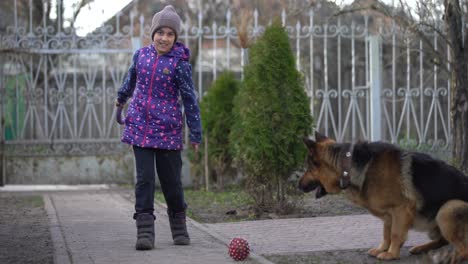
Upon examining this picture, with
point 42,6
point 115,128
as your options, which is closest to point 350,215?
point 115,128

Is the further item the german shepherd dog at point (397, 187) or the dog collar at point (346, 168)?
the dog collar at point (346, 168)

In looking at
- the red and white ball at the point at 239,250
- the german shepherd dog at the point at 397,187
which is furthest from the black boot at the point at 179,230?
the german shepherd dog at the point at 397,187

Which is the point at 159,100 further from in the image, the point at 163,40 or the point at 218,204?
the point at 218,204

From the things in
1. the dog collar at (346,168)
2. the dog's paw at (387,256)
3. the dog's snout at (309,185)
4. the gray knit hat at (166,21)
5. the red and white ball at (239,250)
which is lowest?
the dog's paw at (387,256)

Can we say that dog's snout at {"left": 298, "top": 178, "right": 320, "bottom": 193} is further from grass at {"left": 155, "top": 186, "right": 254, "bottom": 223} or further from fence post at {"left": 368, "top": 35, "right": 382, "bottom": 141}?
fence post at {"left": 368, "top": 35, "right": 382, "bottom": 141}

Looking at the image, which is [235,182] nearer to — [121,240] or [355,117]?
[355,117]

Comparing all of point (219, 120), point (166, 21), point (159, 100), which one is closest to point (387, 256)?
point (159, 100)

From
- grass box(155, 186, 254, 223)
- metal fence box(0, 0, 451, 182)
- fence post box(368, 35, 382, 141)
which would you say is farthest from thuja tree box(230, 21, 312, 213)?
fence post box(368, 35, 382, 141)

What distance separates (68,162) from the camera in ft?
45.9

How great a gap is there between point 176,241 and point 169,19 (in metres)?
1.98

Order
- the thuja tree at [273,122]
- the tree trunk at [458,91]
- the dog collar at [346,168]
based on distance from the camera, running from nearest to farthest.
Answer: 1. the dog collar at [346,168]
2. the thuja tree at [273,122]
3. the tree trunk at [458,91]

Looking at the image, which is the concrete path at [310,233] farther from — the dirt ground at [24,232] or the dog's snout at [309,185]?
the dirt ground at [24,232]

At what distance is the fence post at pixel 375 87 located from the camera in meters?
13.8

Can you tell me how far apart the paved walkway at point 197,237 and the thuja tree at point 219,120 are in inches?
107
